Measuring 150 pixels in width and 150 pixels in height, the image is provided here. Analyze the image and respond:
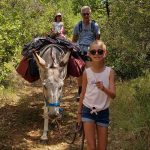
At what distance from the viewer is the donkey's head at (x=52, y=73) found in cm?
657

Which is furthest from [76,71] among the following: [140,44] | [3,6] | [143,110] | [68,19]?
[68,19]

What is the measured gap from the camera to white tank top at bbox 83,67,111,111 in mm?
4664

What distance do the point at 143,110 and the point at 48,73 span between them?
175 cm

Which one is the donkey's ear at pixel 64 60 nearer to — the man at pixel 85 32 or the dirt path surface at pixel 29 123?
the man at pixel 85 32

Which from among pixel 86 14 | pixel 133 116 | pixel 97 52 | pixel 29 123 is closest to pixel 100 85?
pixel 97 52

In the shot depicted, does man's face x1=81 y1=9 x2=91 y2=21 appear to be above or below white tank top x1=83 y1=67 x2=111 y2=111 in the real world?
above

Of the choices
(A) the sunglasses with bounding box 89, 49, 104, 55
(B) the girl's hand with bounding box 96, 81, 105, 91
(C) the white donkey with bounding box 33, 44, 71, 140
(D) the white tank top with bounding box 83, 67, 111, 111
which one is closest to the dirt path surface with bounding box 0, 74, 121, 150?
(C) the white donkey with bounding box 33, 44, 71, 140

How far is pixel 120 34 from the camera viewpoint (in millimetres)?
9781

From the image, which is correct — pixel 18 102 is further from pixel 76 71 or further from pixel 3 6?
pixel 3 6

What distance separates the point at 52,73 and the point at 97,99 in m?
2.22

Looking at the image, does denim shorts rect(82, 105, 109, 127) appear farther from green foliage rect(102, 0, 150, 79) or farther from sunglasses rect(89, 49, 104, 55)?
green foliage rect(102, 0, 150, 79)

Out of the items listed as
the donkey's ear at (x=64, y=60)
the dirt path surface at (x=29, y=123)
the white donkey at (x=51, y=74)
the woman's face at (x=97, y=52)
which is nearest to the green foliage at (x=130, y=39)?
the dirt path surface at (x=29, y=123)

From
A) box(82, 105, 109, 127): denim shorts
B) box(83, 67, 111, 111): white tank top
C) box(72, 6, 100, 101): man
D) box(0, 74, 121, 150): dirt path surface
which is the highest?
box(72, 6, 100, 101): man

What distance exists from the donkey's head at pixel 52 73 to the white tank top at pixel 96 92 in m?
1.83
